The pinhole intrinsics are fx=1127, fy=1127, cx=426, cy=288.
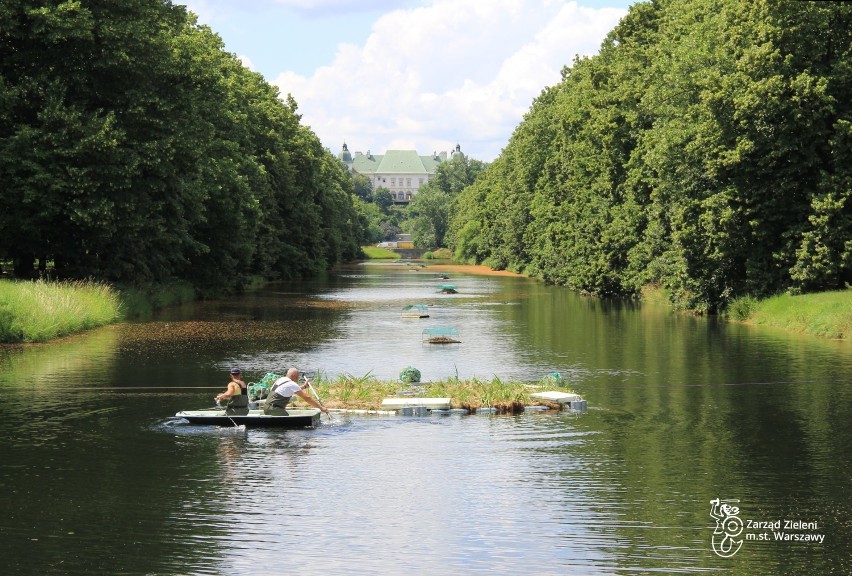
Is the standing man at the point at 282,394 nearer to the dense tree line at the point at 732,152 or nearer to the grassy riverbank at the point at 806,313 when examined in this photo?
the dense tree line at the point at 732,152

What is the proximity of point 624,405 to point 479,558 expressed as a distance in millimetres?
14932

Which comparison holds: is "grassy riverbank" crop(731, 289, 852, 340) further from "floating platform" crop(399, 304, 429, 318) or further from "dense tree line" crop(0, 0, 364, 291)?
"dense tree line" crop(0, 0, 364, 291)

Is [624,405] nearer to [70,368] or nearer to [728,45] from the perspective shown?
[70,368]

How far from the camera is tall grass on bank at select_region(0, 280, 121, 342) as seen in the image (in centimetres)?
4609

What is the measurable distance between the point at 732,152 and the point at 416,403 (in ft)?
95.5

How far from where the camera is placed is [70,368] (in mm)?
38312

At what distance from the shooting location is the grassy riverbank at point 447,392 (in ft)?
98.7

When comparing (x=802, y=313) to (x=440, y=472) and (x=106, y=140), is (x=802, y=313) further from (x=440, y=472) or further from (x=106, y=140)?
(x=440, y=472)

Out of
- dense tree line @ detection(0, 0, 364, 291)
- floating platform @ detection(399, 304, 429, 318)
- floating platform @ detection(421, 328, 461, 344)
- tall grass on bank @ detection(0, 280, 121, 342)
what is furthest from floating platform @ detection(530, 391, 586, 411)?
floating platform @ detection(399, 304, 429, 318)

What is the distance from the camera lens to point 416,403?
2973 centimetres

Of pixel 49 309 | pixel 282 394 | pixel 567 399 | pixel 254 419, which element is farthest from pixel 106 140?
pixel 567 399

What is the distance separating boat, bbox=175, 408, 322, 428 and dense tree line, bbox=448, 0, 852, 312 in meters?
28.2

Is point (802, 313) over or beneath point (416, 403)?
over

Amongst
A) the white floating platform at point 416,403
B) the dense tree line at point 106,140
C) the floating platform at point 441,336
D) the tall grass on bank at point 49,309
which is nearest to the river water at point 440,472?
the white floating platform at point 416,403
